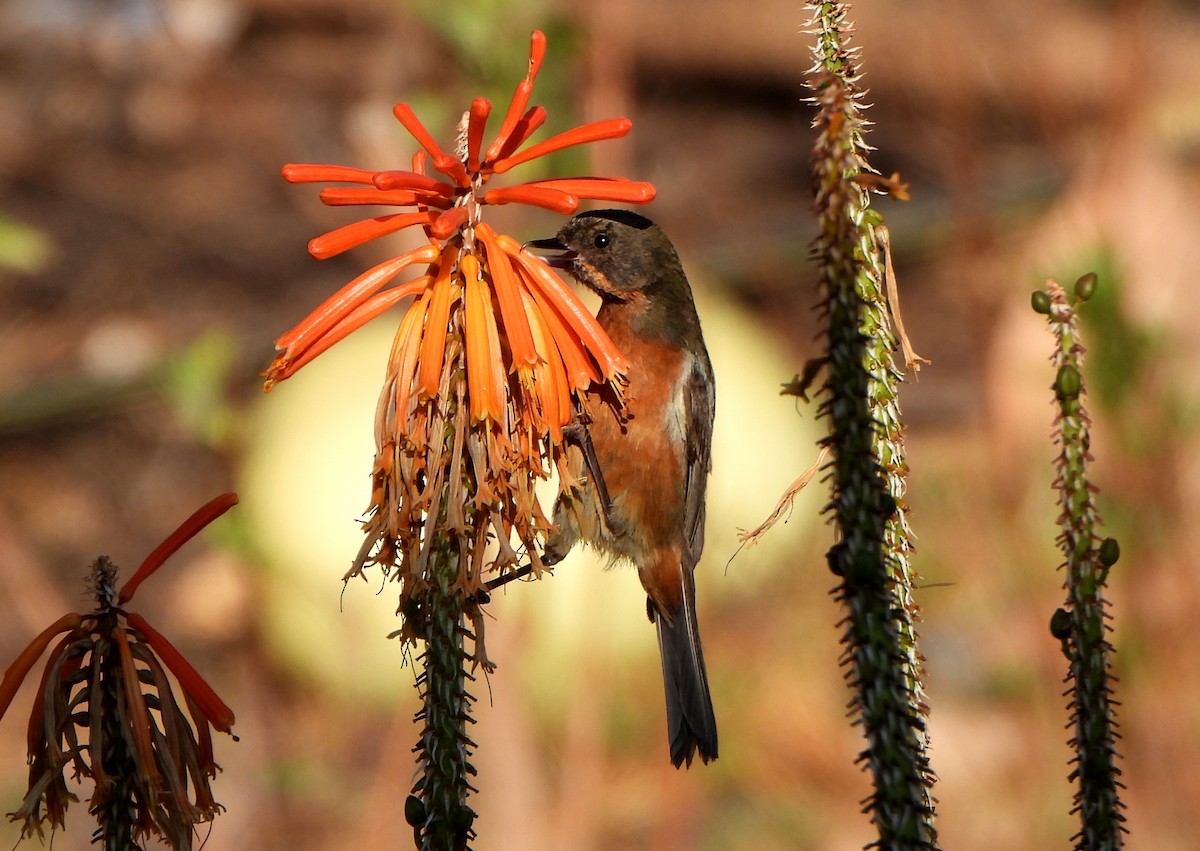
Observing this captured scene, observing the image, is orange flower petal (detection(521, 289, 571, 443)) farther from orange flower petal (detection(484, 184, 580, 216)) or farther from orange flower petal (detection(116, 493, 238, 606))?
orange flower petal (detection(116, 493, 238, 606))

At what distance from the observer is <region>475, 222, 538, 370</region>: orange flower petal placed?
7.88 feet

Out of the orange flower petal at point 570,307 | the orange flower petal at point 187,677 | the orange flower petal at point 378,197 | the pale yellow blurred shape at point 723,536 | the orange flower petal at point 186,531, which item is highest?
the pale yellow blurred shape at point 723,536

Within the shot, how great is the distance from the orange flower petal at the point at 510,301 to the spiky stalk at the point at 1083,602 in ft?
2.68

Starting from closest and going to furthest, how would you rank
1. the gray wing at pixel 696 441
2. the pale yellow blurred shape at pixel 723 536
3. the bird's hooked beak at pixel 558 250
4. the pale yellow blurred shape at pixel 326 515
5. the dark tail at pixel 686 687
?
the dark tail at pixel 686 687, the bird's hooked beak at pixel 558 250, the gray wing at pixel 696 441, the pale yellow blurred shape at pixel 723 536, the pale yellow blurred shape at pixel 326 515

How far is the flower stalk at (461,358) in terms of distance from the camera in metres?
2.40

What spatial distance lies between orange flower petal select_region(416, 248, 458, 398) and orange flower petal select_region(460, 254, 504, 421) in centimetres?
4

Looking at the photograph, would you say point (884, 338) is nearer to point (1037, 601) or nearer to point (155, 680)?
point (155, 680)

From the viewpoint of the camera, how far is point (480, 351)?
2.41 meters

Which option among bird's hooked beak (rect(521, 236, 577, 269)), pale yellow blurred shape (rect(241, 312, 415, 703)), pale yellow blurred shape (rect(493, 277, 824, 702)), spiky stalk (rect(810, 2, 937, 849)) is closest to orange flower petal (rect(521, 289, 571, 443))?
spiky stalk (rect(810, 2, 937, 849))

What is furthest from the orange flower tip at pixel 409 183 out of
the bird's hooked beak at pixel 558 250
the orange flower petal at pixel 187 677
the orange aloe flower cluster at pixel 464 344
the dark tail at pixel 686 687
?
the dark tail at pixel 686 687

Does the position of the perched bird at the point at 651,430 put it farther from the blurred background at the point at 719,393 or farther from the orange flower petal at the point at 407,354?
the blurred background at the point at 719,393

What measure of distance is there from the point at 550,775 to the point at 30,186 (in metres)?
7.17

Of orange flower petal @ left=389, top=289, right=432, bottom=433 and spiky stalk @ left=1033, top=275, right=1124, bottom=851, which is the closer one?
spiky stalk @ left=1033, top=275, right=1124, bottom=851

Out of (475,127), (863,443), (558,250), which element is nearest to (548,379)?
(475,127)
